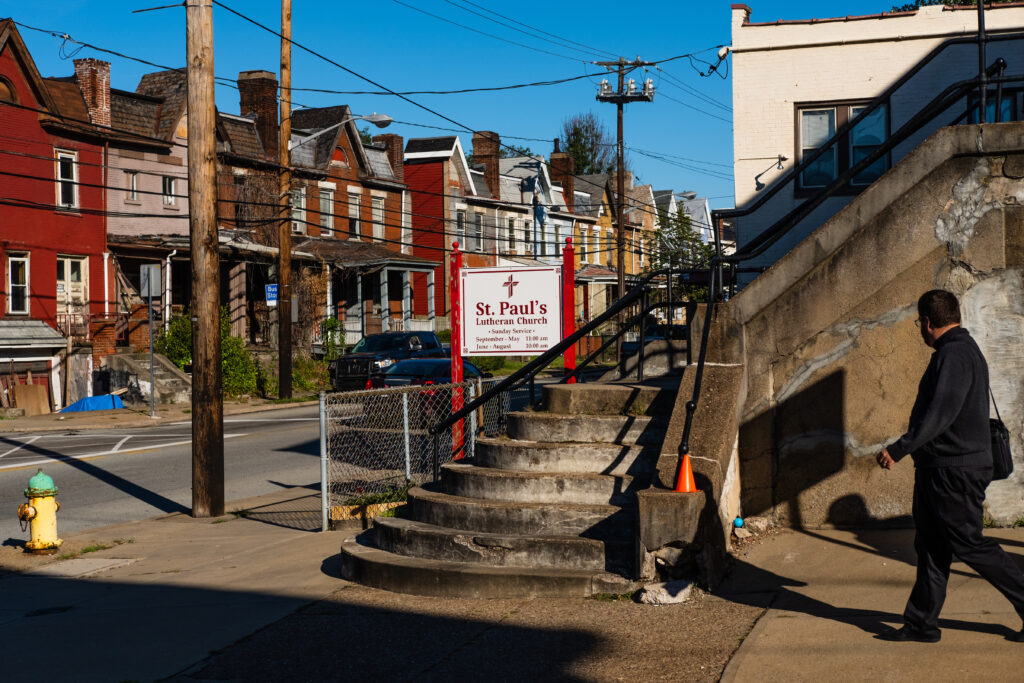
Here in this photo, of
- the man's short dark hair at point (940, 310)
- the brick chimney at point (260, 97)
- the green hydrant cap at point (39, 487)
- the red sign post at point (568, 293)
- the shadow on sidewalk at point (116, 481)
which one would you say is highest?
the brick chimney at point (260, 97)

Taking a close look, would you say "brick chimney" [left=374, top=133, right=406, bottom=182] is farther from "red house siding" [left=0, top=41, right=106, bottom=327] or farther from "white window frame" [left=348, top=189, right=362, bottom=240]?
"red house siding" [left=0, top=41, right=106, bottom=327]

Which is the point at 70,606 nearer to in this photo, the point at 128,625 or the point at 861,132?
the point at 128,625

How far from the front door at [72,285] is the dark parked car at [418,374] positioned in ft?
44.2

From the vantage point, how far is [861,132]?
1508 cm

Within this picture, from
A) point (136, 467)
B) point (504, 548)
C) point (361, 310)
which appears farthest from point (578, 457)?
point (361, 310)

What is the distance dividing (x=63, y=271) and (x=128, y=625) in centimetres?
2614

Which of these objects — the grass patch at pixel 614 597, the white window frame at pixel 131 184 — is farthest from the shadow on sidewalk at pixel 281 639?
the white window frame at pixel 131 184

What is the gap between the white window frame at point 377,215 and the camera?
147ft

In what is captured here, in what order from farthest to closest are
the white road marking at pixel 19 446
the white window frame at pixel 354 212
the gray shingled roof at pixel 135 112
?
the white window frame at pixel 354 212, the gray shingled roof at pixel 135 112, the white road marking at pixel 19 446

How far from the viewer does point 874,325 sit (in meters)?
8.02

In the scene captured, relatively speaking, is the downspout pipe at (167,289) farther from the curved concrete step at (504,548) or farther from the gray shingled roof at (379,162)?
the curved concrete step at (504,548)

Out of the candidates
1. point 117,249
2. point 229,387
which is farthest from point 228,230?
point 229,387

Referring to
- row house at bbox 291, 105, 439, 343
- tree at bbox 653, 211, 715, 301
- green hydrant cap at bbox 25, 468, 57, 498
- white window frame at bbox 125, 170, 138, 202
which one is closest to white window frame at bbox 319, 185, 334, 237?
row house at bbox 291, 105, 439, 343

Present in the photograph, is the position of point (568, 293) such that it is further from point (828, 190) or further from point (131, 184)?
point (131, 184)
